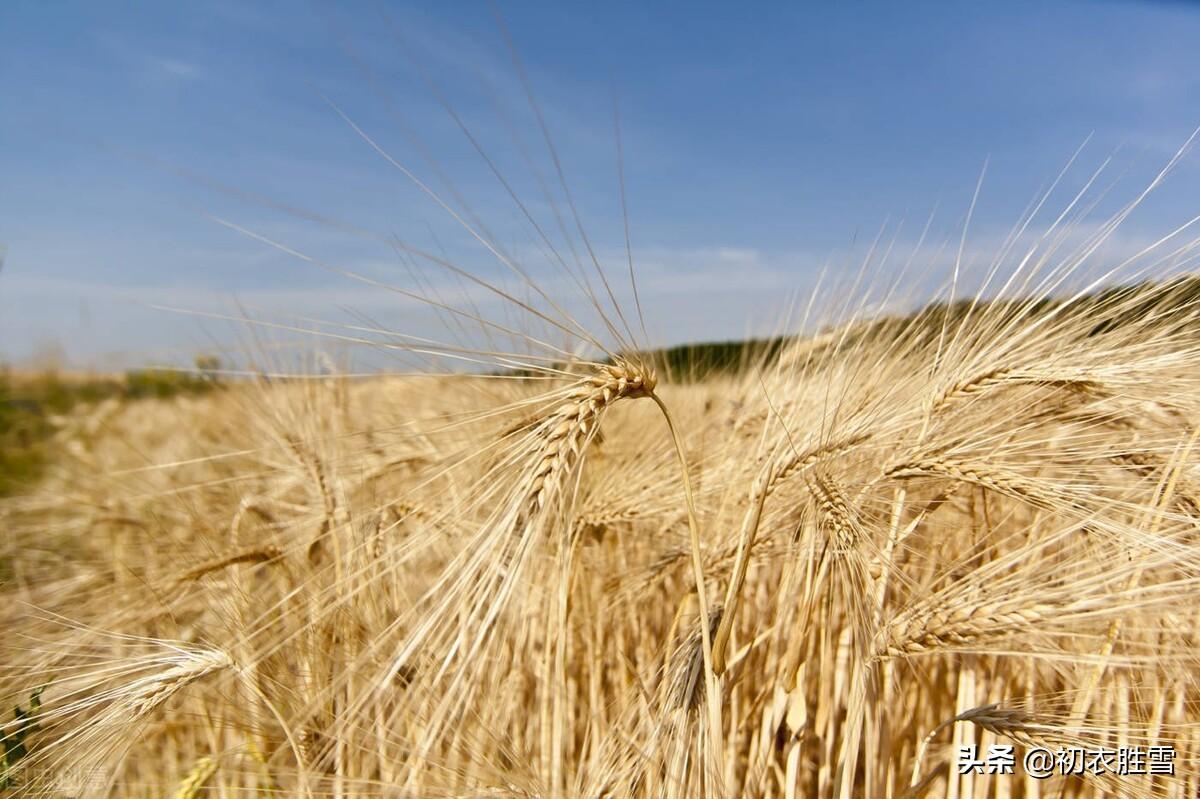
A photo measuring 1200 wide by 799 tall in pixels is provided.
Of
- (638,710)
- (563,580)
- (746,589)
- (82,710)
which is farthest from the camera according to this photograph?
(746,589)

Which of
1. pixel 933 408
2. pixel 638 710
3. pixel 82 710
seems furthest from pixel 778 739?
pixel 82 710

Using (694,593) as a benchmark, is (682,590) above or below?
below

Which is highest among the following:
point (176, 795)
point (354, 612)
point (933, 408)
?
point (933, 408)

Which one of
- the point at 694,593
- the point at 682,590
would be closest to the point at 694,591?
the point at 694,593

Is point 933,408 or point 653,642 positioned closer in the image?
point 933,408

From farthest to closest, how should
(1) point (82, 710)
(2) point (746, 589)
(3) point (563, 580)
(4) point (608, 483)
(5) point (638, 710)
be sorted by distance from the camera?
(2) point (746, 589)
(4) point (608, 483)
(5) point (638, 710)
(3) point (563, 580)
(1) point (82, 710)

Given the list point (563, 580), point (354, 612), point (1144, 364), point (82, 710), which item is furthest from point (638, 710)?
point (1144, 364)

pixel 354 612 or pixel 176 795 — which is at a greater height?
pixel 354 612

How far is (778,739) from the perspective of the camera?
1.56 metres

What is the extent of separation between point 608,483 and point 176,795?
40.2 inches

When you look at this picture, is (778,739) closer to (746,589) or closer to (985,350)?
(746,589)

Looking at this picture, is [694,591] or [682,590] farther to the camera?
[682,590]

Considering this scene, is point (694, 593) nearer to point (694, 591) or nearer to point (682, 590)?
point (694, 591)

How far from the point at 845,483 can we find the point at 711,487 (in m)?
0.44
